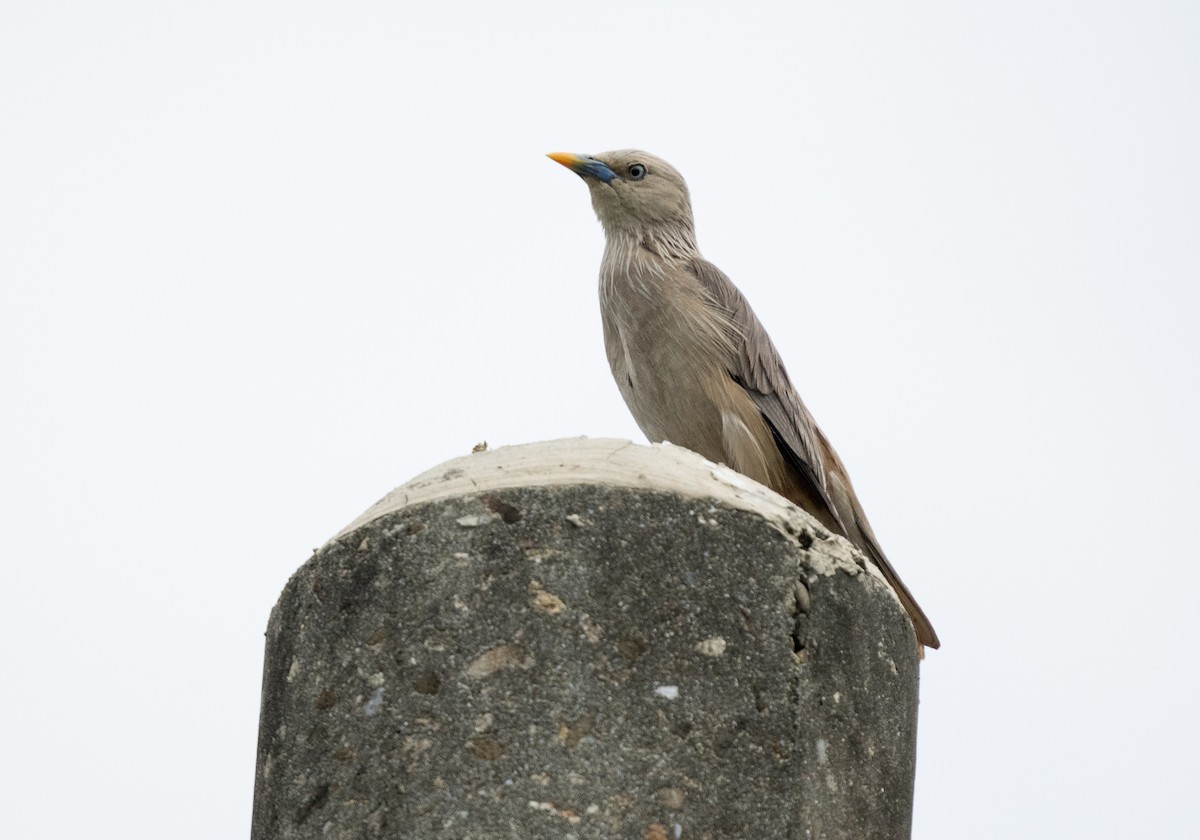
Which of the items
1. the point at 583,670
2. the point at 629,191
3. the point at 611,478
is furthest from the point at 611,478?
the point at 629,191

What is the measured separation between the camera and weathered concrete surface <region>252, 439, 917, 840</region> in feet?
10.8

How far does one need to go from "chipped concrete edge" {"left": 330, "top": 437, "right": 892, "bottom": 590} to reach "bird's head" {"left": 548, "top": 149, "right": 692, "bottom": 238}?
3100 mm

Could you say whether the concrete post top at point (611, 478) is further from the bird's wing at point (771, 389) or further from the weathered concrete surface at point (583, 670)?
the bird's wing at point (771, 389)

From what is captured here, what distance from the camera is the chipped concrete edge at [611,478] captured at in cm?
366

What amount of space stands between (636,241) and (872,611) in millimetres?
3232

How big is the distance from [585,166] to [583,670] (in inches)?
152

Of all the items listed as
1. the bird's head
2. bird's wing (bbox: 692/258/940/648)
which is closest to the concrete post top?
bird's wing (bbox: 692/258/940/648)

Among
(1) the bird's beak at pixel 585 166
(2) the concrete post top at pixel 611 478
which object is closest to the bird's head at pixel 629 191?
(1) the bird's beak at pixel 585 166

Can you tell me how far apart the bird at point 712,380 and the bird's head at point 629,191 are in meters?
0.15

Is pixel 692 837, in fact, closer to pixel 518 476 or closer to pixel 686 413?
pixel 518 476

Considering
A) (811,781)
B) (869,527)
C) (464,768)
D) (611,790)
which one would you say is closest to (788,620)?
(811,781)

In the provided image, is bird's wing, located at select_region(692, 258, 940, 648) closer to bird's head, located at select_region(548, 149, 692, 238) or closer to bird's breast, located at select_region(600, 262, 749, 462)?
bird's breast, located at select_region(600, 262, 749, 462)

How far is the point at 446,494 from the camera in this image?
12.1 ft

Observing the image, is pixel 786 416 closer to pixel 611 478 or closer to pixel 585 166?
pixel 585 166
